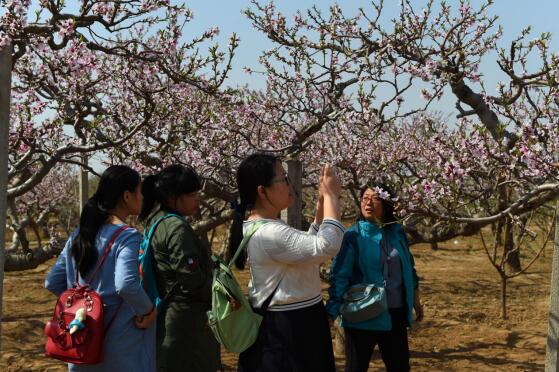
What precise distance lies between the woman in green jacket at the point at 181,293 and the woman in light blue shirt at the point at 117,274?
227mm

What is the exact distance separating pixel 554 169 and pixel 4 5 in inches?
124

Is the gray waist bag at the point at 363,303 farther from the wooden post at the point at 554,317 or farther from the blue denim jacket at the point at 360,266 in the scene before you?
the wooden post at the point at 554,317

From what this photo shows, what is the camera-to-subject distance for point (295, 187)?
381cm

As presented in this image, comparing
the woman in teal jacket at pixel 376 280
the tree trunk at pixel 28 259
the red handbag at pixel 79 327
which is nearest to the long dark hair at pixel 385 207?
the woman in teal jacket at pixel 376 280

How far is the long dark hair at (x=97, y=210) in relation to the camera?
2486mm

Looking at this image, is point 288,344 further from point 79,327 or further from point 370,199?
point 370,199

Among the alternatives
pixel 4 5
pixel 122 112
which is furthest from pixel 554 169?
pixel 122 112

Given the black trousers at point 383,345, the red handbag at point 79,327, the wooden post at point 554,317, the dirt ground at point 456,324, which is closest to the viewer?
the red handbag at point 79,327

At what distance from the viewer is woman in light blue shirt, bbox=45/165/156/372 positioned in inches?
95.7

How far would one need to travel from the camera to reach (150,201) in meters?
3.09

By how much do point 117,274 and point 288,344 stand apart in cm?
76

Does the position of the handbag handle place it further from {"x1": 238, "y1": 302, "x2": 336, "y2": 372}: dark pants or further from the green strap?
the green strap

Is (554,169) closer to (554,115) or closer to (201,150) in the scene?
(554,115)

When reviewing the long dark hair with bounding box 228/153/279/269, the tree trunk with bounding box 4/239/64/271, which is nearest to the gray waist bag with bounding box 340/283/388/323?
the long dark hair with bounding box 228/153/279/269
